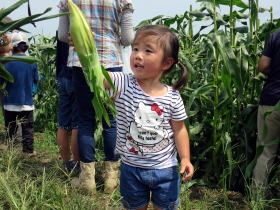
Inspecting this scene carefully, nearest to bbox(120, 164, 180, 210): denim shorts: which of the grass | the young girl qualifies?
the young girl

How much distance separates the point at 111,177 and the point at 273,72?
1241 millimetres

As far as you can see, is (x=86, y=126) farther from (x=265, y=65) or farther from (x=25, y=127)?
(x=25, y=127)

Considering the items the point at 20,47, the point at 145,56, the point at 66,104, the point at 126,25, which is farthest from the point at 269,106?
the point at 20,47

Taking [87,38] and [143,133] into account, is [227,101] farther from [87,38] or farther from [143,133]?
[87,38]

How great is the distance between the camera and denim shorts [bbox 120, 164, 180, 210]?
1.66m

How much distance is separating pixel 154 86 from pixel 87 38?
551 millimetres

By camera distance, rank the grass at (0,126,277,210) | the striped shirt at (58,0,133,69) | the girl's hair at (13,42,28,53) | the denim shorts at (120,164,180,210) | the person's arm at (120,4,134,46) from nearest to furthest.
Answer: the denim shorts at (120,164,180,210)
the grass at (0,126,277,210)
the striped shirt at (58,0,133,69)
the person's arm at (120,4,134,46)
the girl's hair at (13,42,28,53)

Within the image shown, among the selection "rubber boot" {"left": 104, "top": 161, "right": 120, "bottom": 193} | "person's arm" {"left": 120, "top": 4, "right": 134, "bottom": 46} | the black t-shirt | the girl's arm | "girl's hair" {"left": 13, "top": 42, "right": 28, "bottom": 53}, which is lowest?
"rubber boot" {"left": 104, "top": 161, "right": 120, "bottom": 193}

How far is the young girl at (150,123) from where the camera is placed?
1.58 m

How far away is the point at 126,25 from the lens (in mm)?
2428

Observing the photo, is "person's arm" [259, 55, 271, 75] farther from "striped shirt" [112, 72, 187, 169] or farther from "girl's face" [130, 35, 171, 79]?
"girl's face" [130, 35, 171, 79]

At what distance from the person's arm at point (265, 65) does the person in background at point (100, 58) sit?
2.82 ft

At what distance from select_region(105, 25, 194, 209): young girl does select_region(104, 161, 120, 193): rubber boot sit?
2.65 ft

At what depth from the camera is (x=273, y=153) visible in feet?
8.74
